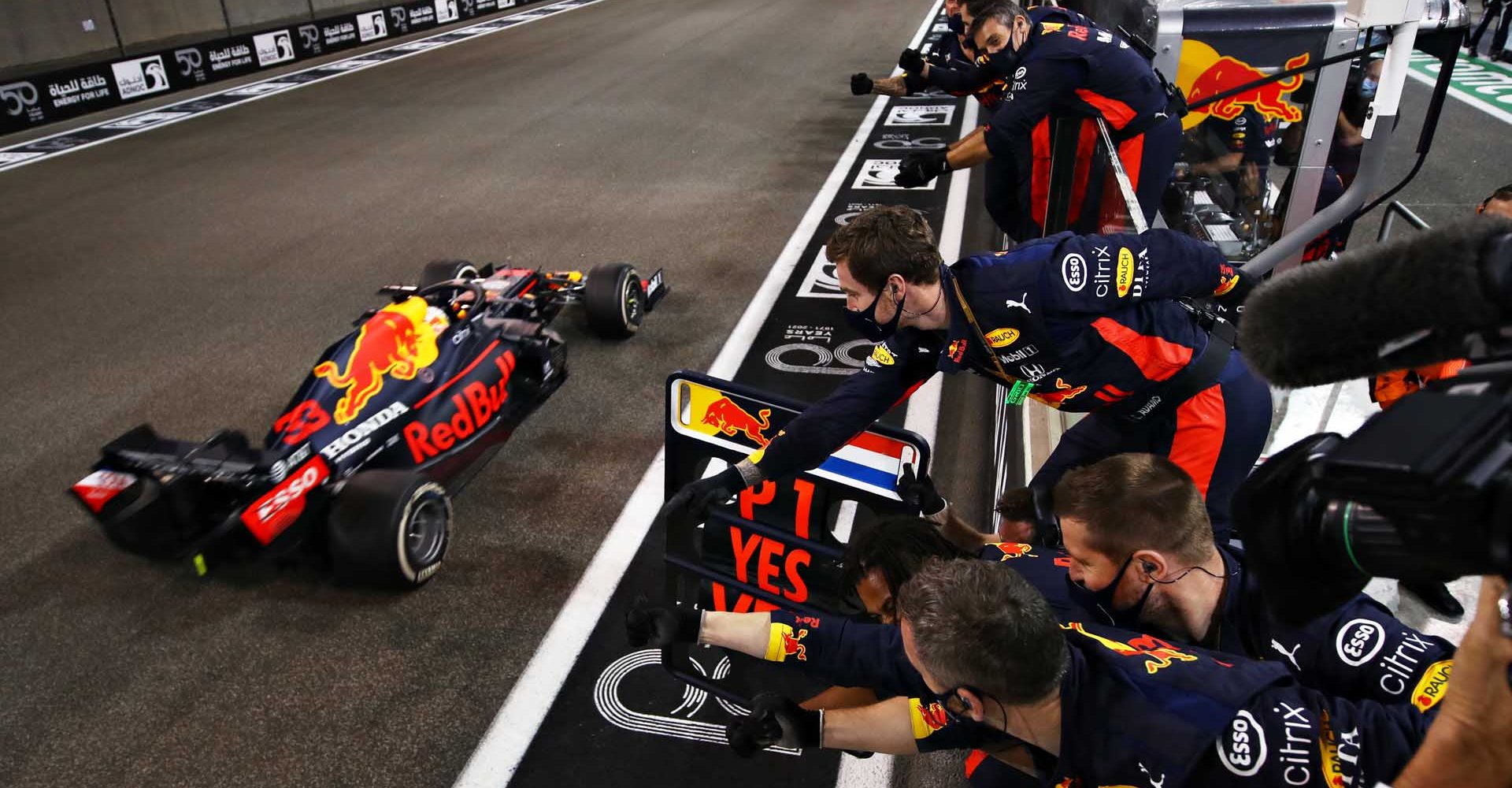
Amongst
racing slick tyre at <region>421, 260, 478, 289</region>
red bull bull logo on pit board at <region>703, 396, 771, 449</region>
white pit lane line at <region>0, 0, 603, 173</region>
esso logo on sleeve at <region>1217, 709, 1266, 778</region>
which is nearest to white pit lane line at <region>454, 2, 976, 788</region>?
red bull bull logo on pit board at <region>703, 396, 771, 449</region>

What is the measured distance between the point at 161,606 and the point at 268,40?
A: 1655 centimetres

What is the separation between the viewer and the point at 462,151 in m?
12.2

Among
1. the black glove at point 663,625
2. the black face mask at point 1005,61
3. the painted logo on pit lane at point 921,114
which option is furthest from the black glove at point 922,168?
the painted logo on pit lane at point 921,114

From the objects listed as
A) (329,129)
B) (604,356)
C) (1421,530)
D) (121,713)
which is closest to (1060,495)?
(1421,530)

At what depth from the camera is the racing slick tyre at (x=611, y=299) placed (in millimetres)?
6676

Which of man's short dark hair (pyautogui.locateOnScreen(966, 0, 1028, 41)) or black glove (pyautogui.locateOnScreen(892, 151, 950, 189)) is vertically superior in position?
man's short dark hair (pyautogui.locateOnScreen(966, 0, 1028, 41))

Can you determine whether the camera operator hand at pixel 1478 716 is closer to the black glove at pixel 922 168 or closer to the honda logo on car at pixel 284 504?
the honda logo on car at pixel 284 504

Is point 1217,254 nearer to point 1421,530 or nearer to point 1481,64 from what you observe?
point 1421,530

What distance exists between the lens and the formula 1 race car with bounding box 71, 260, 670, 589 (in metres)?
4.19

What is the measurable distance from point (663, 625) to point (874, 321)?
1217 mm

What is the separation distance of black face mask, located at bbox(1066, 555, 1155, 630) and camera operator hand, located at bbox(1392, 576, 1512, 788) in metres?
1.24

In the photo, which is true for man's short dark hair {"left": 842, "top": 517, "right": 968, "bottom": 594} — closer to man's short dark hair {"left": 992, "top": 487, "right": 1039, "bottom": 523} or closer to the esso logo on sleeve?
man's short dark hair {"left": 992, "top": 487, "right": 1039, "bottom": 523}

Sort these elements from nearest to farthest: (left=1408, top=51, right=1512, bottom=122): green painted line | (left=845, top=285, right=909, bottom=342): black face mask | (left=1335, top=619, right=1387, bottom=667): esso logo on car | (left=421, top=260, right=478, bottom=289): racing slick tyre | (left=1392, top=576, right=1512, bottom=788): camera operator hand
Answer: (left=1392, top=576, right=1512, bottom=788): camera operator hand, (left=1335, top=619, right=1387, bottom=667): esso logo on car, (left=845, top=285, right=909, bottom=342): black face mask, (left=421, top=260, right=478, bottom=289): racing slick tyre, (left=1408, top=51, right=1512, bottom=122): green painted line

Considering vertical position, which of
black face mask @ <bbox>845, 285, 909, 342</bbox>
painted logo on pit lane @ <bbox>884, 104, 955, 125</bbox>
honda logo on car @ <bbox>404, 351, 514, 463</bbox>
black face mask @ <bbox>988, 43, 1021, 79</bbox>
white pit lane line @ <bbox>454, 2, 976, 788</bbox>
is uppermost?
black face mask @ <bbox>988, 43, 1021, 79</bbox>
